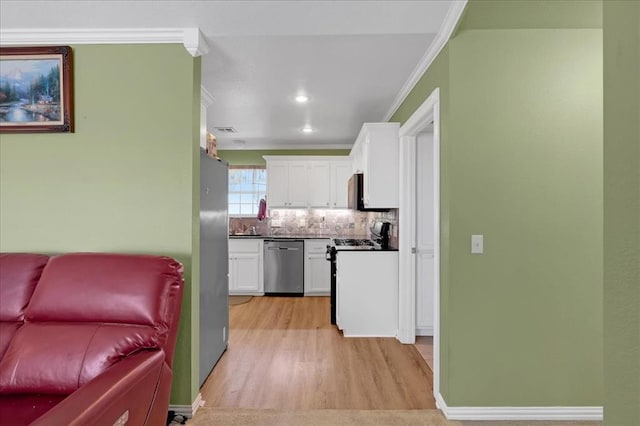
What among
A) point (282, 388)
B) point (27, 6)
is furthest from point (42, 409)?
point (27, 6)

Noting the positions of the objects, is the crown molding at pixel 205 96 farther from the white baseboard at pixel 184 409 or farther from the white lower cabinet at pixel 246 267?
the white lower cabinet at pixel 246 267

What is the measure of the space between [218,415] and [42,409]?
1.03 m

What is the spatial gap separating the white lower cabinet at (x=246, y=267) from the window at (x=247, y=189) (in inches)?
30.7

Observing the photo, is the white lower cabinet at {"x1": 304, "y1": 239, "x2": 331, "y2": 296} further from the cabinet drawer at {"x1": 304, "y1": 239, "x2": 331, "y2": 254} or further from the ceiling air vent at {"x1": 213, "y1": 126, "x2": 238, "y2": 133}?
the ceiling air vent at {"x1": 213, "y1": 126, "x2": 238, "y2": 133}

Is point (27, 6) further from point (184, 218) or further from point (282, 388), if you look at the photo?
point (282, 388)

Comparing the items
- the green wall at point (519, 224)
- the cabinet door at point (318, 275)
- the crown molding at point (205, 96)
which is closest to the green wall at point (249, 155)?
the cabinet door at point (318, 275)

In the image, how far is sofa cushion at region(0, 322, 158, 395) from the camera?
1473 mm

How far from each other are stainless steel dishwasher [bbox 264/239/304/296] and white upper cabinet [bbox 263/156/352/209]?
687 mm

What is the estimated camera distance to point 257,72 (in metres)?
2.73

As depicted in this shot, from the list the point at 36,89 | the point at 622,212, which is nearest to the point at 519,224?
the point at 622,212

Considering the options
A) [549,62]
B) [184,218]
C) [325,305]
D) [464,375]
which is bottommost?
[325,305]

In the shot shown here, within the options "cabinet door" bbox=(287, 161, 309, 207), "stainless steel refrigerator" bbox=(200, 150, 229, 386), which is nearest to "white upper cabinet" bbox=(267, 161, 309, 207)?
"cabinet door" bbox=(287, 161, 309, 207)

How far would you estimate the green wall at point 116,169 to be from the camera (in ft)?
7.01

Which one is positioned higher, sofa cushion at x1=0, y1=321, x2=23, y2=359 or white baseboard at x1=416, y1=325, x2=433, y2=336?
sofa cushion at x1=0, y1=321, x2=23, y2=359
